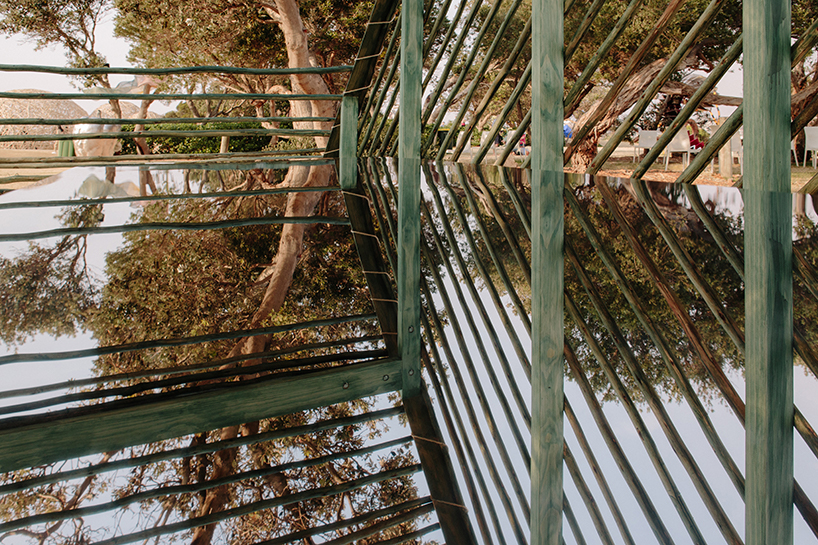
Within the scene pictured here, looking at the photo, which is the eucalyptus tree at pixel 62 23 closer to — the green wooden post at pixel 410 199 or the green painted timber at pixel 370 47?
the green painted timber at pixel 370 47

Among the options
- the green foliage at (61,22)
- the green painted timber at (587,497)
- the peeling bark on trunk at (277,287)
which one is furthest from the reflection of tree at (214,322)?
the green foliage at (61,22)

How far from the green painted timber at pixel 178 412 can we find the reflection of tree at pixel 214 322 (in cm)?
2

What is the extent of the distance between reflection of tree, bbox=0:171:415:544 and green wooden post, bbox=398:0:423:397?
0.46 ft

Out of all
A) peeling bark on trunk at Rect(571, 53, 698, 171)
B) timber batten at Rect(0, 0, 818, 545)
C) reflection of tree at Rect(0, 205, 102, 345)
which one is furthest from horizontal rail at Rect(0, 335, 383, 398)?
peeling bark on trunk at Rect(571, 53, 698, 171)

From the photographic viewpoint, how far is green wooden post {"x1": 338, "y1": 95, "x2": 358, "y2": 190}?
2521 mm

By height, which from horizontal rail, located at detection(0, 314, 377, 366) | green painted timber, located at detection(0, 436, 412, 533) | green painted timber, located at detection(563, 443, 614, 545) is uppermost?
horizontal rail, located at detection(0, 314, 377, 366)

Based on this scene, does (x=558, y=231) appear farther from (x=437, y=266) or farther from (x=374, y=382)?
(x=437, y=266)

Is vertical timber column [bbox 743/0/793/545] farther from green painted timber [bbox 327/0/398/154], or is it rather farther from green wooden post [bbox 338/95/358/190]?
green wooden post [bbox 338/95/358/190]

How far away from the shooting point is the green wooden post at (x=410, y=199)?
111 centimetres

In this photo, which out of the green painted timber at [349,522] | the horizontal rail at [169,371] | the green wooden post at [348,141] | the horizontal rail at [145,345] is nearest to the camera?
the green painted timber at [349,522]

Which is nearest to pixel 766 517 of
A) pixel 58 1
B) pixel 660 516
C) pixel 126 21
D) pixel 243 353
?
pixel 660 516

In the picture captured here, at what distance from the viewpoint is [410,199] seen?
1166mm

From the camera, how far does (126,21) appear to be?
7793 mm

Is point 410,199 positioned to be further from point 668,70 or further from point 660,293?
point 668,70
